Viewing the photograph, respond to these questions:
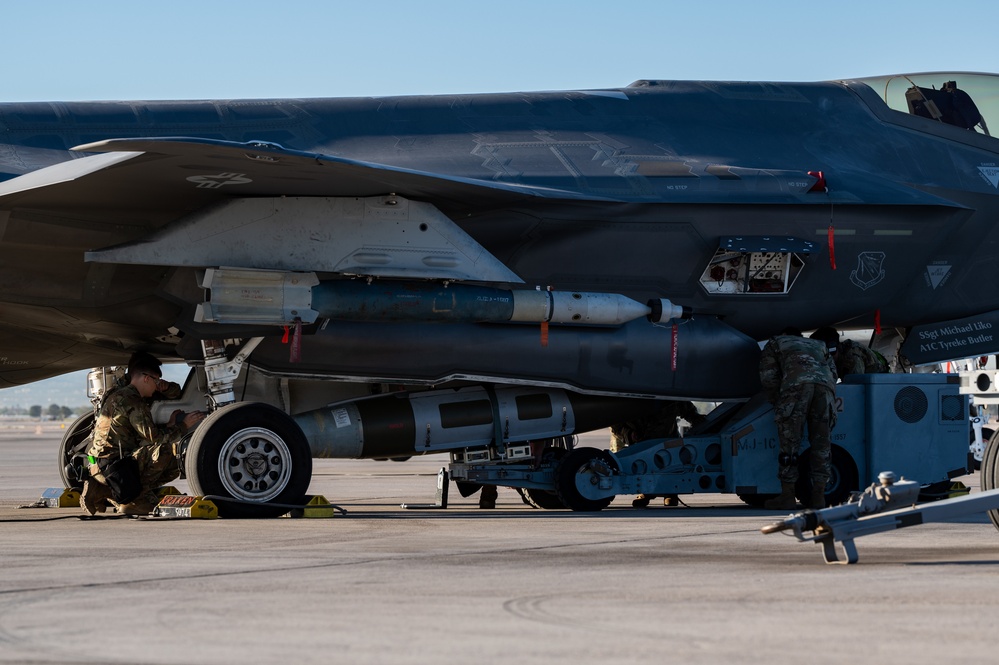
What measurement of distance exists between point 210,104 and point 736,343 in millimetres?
5793

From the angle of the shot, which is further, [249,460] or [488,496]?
[488,496]

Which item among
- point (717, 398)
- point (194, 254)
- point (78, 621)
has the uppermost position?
point (194, 254)

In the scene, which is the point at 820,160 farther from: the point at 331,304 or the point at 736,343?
the point at 331,304

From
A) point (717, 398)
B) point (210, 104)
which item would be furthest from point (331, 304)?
point (717, 398)

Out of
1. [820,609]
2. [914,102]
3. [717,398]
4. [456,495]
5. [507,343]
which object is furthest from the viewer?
[456,495]

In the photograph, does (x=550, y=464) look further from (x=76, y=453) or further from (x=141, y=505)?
(x=76, y=453)

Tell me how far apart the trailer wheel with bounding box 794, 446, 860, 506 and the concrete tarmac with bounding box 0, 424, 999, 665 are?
233 cm

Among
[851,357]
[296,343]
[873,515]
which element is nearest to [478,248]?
[296,343]

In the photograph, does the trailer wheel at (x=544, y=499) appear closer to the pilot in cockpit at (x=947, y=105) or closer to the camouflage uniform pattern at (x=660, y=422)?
the camouflage uniform pattern at (x=660, y=422)

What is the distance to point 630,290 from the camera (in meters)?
12.7

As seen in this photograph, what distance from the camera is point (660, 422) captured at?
45.7 ft

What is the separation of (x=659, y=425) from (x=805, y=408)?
225 centimetres

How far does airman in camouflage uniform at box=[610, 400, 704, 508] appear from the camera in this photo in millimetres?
13766

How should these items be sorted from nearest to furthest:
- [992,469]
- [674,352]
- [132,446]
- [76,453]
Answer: [992,469] < [132,446] < [674,352] < [76,453]
